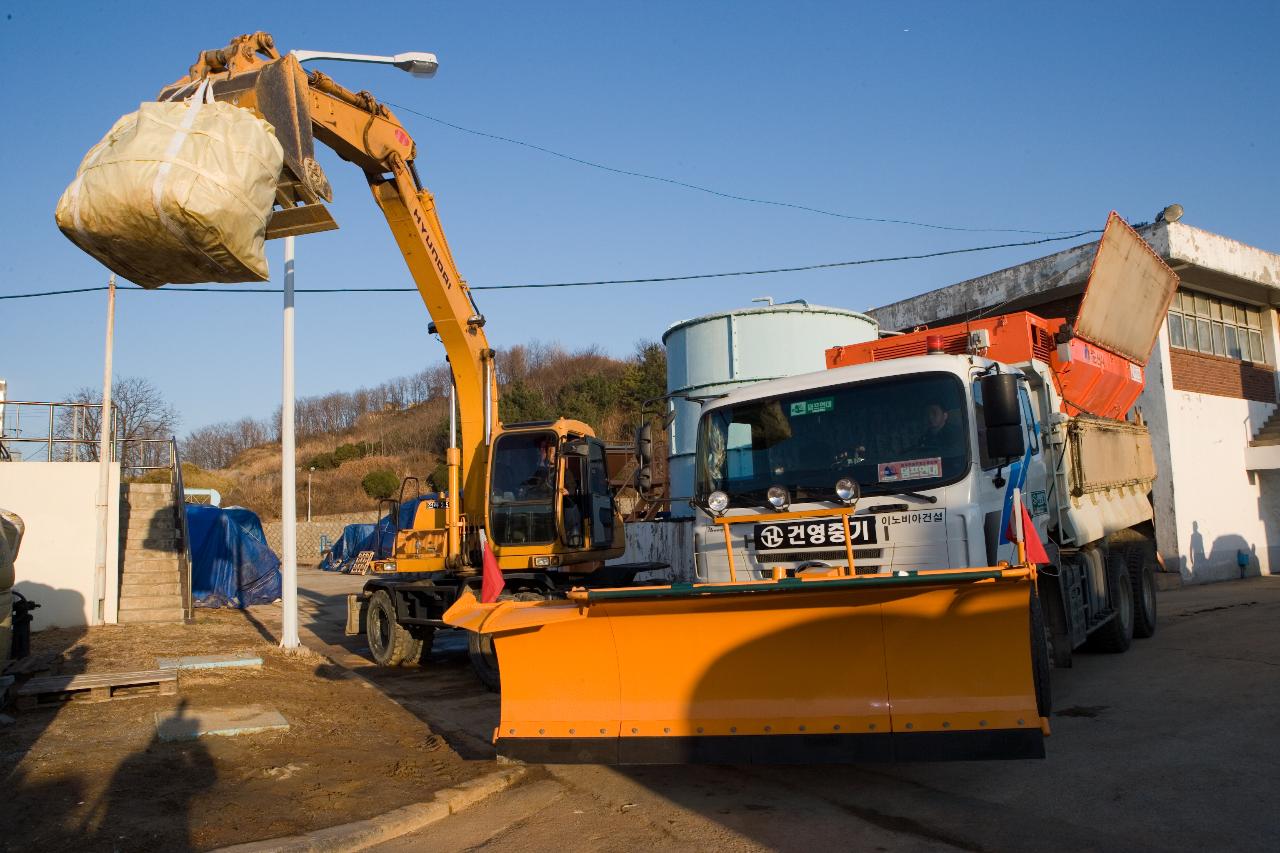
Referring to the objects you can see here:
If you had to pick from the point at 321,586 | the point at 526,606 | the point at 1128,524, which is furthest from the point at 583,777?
the point at 321,586

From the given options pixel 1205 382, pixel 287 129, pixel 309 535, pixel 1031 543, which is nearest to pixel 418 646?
pixel 287 129

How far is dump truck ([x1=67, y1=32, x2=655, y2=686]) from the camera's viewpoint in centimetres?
999

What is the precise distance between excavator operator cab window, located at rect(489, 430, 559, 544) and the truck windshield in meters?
3.58

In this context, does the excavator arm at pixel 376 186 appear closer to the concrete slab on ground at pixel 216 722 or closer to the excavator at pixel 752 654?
the excavator at pixel 752 654

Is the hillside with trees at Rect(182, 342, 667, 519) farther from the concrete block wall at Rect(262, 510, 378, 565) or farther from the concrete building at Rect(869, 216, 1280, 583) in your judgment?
the concrete building at Rect(869, 216, 1280, 583)

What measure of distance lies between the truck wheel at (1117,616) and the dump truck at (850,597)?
124cm

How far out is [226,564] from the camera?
20.2 meters

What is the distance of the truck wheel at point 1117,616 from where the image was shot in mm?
9625

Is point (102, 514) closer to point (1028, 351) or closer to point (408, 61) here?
point (408, 61)

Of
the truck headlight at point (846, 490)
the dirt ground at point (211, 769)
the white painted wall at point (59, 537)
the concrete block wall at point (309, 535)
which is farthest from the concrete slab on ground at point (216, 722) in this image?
the concrete block wall at point (309, 535)

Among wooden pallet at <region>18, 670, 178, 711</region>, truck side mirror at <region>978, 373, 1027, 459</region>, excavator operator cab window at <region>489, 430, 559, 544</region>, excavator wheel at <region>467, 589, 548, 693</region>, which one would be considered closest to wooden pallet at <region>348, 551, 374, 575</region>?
excavator operator cab window at <region>489, 430, 559, 544</region>

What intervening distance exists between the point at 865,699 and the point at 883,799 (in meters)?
0.69

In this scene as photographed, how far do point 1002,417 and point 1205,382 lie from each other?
15051mm

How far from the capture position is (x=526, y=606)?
579cm
